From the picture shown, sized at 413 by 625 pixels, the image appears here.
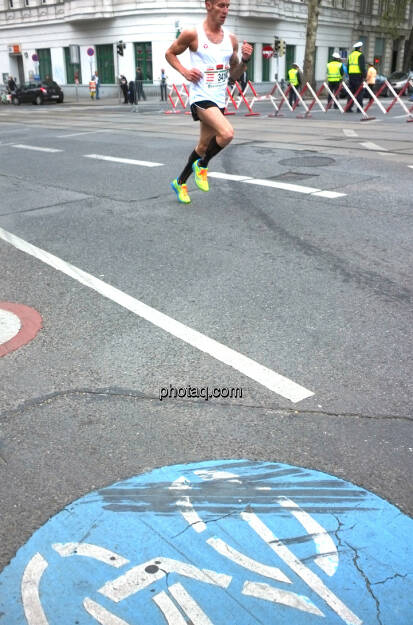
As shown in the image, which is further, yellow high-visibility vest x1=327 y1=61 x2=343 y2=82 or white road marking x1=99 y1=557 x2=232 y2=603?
yellow high-visibility vest x1=327 y1=61 x2=343 y2=82

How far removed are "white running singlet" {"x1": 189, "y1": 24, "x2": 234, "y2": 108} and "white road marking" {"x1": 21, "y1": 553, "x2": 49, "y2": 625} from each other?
5.62 meters

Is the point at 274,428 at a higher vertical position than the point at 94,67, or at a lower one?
lower

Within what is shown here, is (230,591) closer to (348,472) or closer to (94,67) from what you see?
(348,472)

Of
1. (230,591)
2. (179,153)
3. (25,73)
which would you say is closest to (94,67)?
(25,73)

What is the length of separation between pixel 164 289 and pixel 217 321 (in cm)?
79

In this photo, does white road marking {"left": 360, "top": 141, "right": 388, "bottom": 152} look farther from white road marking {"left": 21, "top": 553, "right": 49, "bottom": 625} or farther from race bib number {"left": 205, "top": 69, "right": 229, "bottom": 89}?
white road marking {"left": 21, "top": 553, "right": 49, "bottom": 625}

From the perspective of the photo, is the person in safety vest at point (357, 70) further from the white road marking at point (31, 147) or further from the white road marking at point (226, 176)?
the white road marking at point (226, 176)

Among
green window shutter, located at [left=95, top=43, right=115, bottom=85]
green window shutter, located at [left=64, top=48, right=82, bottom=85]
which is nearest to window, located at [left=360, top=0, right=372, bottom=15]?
green window shutter, located at [left=95, top=43, right=115, bottom=85]

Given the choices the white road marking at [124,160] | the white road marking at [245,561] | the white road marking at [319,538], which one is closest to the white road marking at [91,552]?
the white road marking at [245,561]

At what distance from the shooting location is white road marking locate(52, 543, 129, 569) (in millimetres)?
2105

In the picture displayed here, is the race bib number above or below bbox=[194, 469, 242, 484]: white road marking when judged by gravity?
above

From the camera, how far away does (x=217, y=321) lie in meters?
4.11

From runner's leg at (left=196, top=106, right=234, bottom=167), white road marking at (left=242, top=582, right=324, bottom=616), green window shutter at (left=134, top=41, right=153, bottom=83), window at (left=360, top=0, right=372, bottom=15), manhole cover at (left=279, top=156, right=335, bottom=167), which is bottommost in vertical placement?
white road marking at (left=242, top=582, right=324, bottom=616)

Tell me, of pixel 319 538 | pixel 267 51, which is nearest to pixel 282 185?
pixel 319 538
